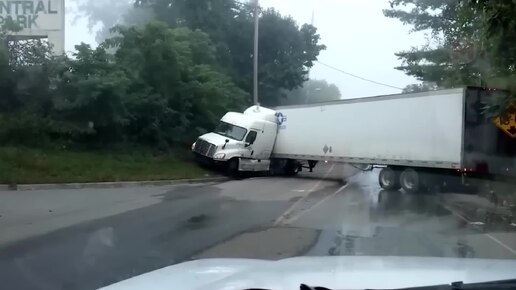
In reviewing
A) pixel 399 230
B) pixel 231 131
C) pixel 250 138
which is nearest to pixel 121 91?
pixel 231 131

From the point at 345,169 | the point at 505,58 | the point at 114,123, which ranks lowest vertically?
the point at 345,169

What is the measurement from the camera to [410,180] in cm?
2297

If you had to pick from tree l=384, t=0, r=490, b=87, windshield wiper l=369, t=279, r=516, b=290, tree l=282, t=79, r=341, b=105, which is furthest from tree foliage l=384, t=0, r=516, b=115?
tree l=282, t=79, r=341, b=105

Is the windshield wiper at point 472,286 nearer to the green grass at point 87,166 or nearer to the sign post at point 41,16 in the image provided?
the green grass at point 87,166

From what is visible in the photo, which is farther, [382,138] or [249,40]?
[249,40]

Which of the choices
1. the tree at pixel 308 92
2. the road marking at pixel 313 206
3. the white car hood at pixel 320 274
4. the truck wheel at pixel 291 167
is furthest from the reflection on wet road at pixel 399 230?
the tree at pixel 308 92

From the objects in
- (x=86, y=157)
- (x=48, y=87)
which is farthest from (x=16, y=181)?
(x=48, y=87)

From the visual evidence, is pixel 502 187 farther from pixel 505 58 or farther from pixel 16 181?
pixel 16 181

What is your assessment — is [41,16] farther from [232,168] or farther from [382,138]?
[382,138]

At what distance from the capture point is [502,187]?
19.7 m

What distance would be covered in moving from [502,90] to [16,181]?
1438 cm

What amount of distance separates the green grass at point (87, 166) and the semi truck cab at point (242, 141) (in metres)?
1.08

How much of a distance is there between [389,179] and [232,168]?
335 inches

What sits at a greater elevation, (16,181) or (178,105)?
(178,105)
